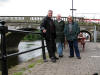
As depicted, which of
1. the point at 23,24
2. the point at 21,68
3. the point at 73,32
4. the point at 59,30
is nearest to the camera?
the point at 21,68

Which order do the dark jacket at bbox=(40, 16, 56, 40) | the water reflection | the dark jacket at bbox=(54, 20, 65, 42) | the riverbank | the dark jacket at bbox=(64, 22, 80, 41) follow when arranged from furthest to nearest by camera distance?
the water reflection
the dark jacket at bbox=(54, 20, 65, 42)
the dark jacket at bbox=(64, 22, 80, 41)
the dark jacket at bbox=(40, 16, 56, 40)
the riverbank

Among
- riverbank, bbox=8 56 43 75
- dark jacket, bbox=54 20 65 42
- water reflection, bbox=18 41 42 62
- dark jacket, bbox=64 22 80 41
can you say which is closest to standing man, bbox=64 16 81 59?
dark jacket, bbox=64 22 80 41

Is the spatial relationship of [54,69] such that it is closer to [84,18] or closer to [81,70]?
[81,70]

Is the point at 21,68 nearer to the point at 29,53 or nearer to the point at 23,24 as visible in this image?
the point at 29,53

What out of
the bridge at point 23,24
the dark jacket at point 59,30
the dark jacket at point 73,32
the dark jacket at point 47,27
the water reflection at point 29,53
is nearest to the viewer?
the dark jacket at point 47,27

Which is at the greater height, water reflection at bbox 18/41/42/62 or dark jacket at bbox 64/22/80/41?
dark jacket at bbox 64/22/80/41

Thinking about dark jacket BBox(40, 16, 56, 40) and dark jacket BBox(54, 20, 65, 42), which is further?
dark jacket BBox(54, 20, 65, 42)

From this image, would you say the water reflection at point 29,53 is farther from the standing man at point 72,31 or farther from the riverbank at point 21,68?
the riverbank at point 21,68

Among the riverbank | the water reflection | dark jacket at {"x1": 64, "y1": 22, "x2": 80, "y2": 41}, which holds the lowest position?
the water reflection

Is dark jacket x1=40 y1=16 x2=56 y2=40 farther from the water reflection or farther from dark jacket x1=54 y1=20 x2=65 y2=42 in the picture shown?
the water reflection

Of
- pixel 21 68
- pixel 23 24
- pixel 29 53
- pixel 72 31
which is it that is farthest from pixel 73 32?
pixel 23 24

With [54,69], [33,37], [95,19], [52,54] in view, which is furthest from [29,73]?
[33,37]

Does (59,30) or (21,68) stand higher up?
(59,30)

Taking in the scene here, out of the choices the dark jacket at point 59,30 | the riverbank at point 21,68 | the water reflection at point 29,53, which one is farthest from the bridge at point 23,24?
the riverbank at point 21,68
